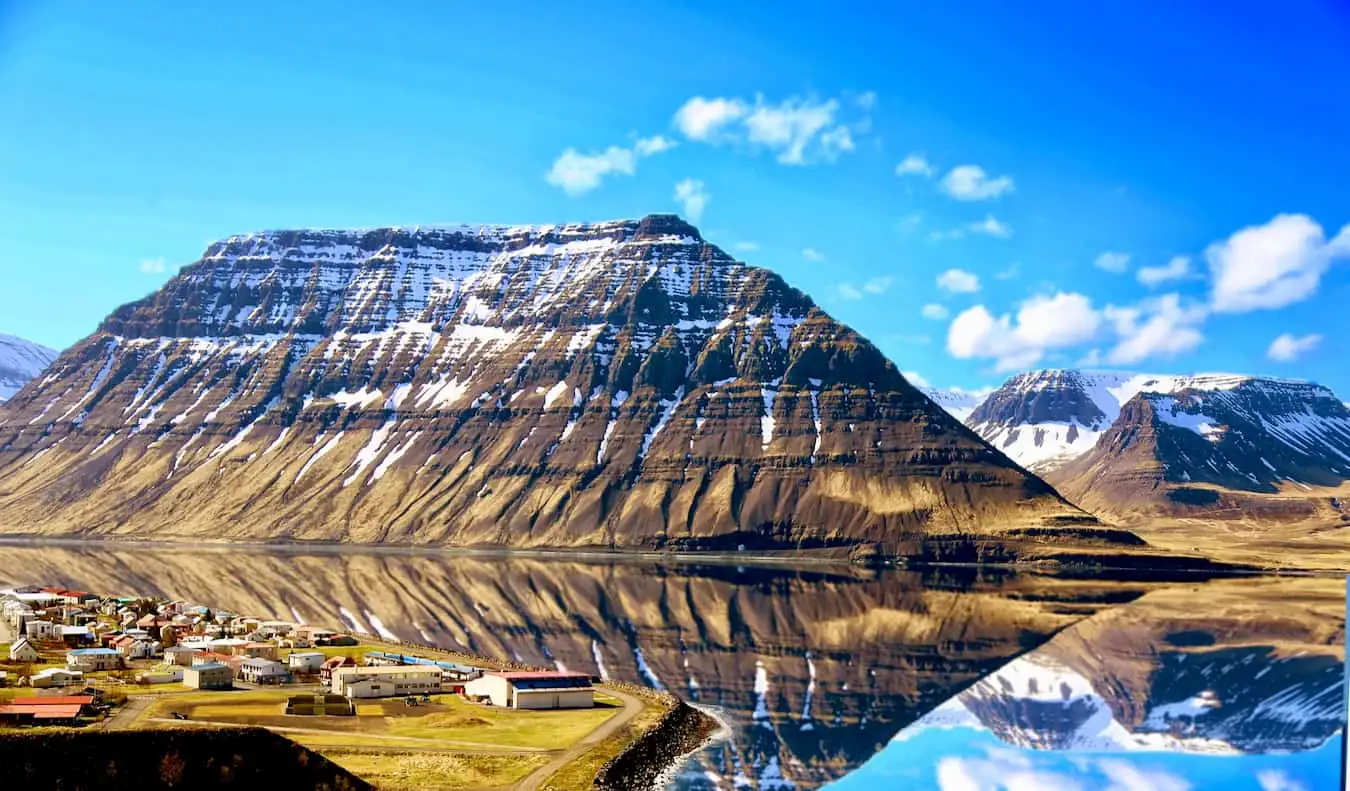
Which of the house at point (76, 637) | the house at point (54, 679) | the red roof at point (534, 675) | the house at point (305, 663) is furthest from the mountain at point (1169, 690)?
the house at point (76, 637)

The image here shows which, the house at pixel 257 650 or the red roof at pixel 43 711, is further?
the house at pixel 257 650

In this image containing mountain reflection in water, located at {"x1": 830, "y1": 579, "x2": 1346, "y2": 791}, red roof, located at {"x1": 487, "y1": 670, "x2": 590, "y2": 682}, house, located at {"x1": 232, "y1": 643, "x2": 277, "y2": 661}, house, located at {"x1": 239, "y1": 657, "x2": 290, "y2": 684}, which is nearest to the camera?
mountain reflection in water, located at {"x1": 830, "y1": 579, "x2": 1346, "y2": 791}

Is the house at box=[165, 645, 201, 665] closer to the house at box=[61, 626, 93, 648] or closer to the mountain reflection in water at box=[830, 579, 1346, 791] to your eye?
the house at box=[61, 626, 93, 648]

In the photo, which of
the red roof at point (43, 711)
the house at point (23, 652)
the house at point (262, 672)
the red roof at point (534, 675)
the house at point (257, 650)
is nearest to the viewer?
the red roof at point (43, 711)


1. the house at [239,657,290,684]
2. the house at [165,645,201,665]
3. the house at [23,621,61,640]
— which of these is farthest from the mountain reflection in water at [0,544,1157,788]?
the house at [23,621,61,640]

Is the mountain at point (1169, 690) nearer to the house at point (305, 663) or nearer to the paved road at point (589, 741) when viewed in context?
the paved road at point (589, 741)

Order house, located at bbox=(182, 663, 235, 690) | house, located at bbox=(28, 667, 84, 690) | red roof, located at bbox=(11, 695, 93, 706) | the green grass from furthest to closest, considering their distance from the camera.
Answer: house, located at bbox=(182, 663, 235, 690) → house, located at bbox=(28, 667, 84, 690) → the green grass → red roof, located at bbox=(11, 695, 93, 706)
